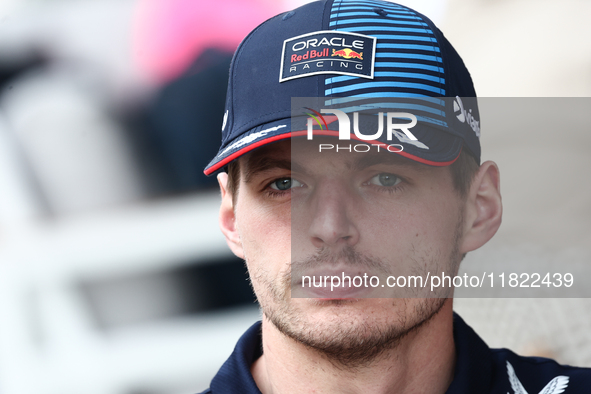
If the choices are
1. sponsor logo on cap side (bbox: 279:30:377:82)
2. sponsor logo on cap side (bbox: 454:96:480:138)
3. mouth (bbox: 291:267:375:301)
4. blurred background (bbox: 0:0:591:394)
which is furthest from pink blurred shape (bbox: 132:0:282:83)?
mouth (bbox: 291:267:375:301)

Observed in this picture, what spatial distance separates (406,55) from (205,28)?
1.60 metres

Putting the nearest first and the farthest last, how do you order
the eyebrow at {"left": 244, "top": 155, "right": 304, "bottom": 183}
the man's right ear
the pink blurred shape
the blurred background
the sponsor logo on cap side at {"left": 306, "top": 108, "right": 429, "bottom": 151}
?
the sponsor logo on cap side at {"left": 306, "top": 108, "right": 429, "bottom": 151} → the eyebrow at {"left": 244, "top": 155, "right": 304, "bottom": 183} → the man's right ear → the blurred background → the pink blurred shape

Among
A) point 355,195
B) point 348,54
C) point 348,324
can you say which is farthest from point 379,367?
point 348,54

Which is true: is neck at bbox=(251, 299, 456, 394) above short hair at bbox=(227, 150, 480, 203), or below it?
below

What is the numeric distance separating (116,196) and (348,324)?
67.5 inches

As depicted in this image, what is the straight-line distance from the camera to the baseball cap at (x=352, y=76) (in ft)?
3.82

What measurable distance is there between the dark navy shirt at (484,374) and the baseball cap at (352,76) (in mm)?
565

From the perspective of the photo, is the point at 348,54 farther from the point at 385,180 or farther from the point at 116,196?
the point at 116,196

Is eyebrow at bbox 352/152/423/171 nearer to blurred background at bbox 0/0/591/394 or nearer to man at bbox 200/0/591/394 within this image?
man at bbox 200/0/591/394

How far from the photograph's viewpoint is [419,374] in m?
1.31

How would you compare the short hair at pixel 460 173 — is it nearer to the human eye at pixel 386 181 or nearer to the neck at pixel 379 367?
the human eye at pixel 386 181

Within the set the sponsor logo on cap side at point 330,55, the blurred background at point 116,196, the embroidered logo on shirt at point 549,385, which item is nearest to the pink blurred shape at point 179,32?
the blurred background at point 116,196

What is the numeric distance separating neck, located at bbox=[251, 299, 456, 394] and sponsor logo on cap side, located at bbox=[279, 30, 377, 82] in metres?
0.68

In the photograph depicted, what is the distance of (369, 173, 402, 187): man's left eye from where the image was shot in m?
1.25
